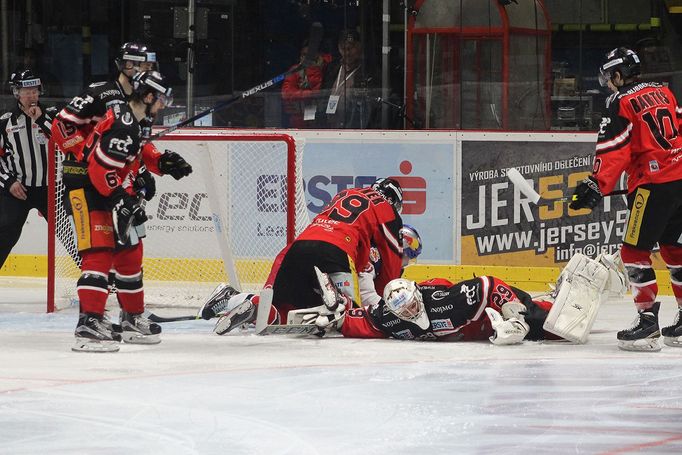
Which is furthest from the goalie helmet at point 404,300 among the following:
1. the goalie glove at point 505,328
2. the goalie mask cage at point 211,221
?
the goalie mask cage at point 211,221

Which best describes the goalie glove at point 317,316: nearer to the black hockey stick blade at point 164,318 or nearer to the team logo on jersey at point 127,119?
the black hockey stick blade at point 164,318

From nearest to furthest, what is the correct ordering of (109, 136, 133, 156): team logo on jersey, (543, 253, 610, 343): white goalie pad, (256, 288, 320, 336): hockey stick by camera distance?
1. (109, 136, 133, 156): team logo on jersey
2. (543, 253, 610, 343): white goalie pad
3. (256, 288, 320, 336): hockey stick

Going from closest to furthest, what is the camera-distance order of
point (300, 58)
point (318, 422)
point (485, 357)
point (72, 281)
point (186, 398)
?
point (318, 422)
point (186, 398)
point (485, 357)
point (72, 281)
point (300, 58)

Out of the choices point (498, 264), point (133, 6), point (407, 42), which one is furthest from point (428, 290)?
point (133, 6)

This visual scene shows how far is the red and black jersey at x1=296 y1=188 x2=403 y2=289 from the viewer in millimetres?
6551

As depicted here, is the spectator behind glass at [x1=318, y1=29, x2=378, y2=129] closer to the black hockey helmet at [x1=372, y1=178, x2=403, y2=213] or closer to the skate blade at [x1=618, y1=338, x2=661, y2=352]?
the black hockey helmet at [x1=372, y1=178, x2=403, y2=213]

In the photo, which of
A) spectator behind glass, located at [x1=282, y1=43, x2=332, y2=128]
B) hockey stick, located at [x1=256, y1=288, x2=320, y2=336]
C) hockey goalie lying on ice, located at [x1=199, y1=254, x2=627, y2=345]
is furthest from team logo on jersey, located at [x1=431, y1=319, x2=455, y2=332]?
spectator behind glass, located at [x1=282, y1=43, x2=332, y2=128]

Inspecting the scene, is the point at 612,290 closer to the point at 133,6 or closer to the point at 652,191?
the point at 652,191

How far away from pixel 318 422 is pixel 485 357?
1530 mm

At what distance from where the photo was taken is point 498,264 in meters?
8.47

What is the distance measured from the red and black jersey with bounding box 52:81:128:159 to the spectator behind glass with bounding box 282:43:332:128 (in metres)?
2.71

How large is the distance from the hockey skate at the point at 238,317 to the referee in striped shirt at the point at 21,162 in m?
1.80

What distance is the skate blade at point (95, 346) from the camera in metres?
6.01

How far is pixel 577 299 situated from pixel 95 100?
7.59 feet
